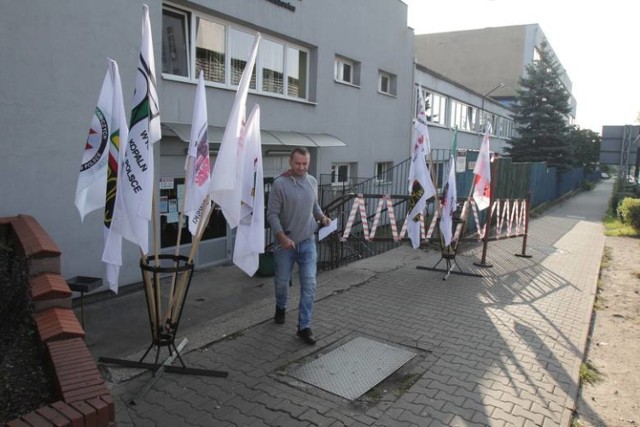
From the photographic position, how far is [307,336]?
500 centimetres

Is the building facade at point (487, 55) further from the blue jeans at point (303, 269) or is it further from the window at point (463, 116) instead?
the blue jeans at point (303, 269)

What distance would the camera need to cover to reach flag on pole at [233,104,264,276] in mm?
4461

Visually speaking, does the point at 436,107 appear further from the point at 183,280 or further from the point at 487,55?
the point at 487,55

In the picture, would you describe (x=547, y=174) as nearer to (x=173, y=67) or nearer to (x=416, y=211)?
(x=416, y=211)

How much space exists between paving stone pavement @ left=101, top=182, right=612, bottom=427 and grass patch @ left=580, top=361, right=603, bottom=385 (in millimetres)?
87

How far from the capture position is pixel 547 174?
24.4 metres

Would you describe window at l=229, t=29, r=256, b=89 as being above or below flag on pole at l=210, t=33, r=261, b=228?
above

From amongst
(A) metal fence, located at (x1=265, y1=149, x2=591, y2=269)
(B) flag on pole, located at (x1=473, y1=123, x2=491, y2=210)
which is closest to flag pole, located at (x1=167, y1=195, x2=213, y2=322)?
(A) metal fence, located at (x1=265, y1=149, x2=591, y2=269)

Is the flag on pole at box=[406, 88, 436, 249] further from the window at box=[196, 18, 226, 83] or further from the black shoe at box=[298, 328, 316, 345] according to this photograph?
the window at box=[196, 18, 226, 83]

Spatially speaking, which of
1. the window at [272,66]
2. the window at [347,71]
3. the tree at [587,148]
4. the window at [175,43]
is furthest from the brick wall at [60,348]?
the tree at [587,148]

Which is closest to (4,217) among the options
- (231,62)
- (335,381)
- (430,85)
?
(335,381)

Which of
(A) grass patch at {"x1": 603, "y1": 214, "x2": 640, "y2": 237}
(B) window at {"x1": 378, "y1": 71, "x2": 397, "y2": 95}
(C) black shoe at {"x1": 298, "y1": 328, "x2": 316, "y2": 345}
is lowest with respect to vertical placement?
(A) grass patch at {"x1": 603, "y1": 214, "x2": 640, "y2": 237}

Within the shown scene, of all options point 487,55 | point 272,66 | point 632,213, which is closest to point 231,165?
point 272,66

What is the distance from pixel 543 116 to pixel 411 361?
85.9ft
